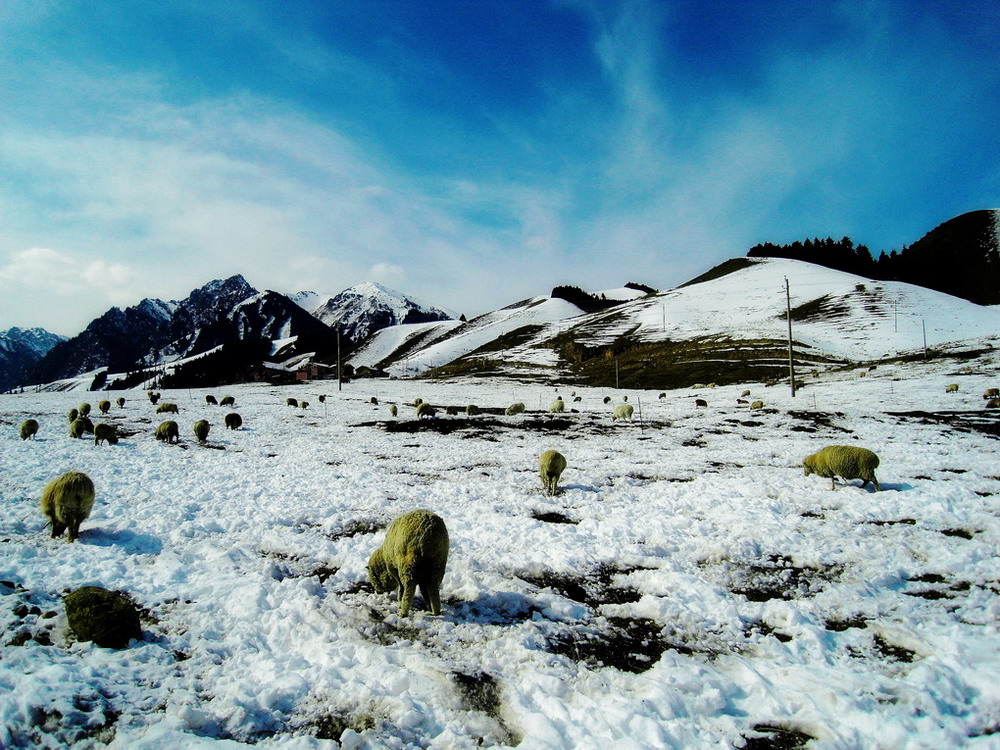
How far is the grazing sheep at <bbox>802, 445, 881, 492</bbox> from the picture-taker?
14.7 meters

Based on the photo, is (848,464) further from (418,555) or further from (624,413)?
(624,413)

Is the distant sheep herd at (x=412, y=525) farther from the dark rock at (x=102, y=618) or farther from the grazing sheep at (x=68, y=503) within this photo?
the dark rock at (x=102, y=618)

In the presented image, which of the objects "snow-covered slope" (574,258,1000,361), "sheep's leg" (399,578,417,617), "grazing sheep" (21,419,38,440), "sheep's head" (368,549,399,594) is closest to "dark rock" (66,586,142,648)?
"sheep's head" (368,549,399,594)

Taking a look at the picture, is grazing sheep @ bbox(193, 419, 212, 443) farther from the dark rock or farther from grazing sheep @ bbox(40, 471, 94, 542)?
the dark rock

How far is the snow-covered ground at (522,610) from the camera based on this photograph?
561cm

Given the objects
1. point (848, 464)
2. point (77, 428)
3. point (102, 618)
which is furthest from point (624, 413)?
point (77, 428)

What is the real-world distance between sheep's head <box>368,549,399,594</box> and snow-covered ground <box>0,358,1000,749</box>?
30 centimetres

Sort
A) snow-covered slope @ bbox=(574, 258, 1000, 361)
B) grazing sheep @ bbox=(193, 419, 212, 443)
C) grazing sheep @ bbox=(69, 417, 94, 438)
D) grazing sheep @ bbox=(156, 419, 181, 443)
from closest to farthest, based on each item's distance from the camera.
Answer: grazing sheep @ bbox=(69, 417, 94, 438) < grazing sheep @ bbox=(156, 419, 181, 443) < grazing sheep @ bbox=(193, 419, 212, 443) < snow-covered slope @ bbox=(574, 258, 1000, 361)

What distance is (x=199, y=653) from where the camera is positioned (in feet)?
22.3

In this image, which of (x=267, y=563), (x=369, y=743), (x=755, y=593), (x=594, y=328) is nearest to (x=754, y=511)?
(x=755, y=593)

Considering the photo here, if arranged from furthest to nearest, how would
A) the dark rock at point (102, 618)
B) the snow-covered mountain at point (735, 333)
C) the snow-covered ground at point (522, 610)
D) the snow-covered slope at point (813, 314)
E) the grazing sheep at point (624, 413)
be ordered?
1. the snow-covered slope at point (813, 314)
2. the snow-covered mountain at point (735, 333)
3. the grazing sheep at point (624, 413)
4. the dark rock at point (102, 618)
5. the snow-covered ground at point (522, 610)

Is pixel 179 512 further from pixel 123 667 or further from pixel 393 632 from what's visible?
pixel 393 632

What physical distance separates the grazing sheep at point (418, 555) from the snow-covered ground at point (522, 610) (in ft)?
1.54

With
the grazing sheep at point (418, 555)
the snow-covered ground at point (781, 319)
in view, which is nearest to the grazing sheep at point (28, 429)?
the grazing sheep at point (418, 555)
